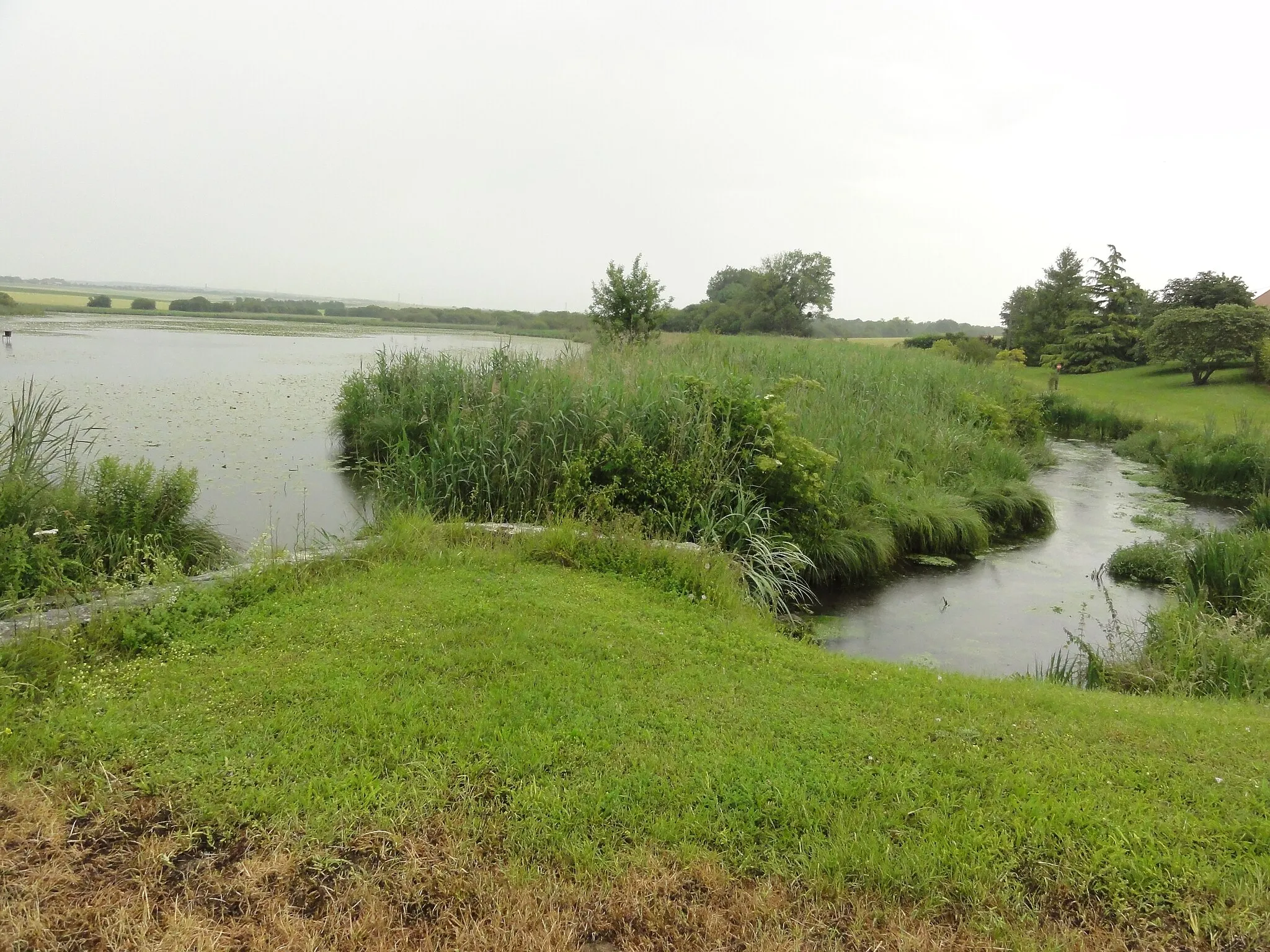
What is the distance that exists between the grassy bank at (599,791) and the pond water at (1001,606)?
5.16 ft

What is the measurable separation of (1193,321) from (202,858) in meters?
27.9

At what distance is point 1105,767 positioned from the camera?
2850 millimetres

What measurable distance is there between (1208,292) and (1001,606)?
2815 centimetres

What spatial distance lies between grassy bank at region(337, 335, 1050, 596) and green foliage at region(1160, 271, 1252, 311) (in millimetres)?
22244

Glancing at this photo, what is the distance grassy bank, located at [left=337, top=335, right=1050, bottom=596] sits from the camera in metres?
6.47

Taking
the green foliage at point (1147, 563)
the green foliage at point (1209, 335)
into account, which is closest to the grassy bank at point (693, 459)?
the green foliage at point (1147, 563)

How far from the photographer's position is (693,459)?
6555mm

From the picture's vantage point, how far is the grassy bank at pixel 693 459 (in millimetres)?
6469

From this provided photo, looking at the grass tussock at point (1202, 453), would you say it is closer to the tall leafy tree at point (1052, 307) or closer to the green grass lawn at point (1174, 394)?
the green grass lawn at point (1174, 394)

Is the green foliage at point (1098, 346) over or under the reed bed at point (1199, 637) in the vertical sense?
over

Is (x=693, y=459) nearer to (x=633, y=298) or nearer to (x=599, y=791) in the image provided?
(x=599, y=791)

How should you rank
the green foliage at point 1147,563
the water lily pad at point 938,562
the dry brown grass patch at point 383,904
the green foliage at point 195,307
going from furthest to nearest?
the green foliage at point 195,307 < the water lily pad at point 938,562 < the green foliage at point 1147,563 < the dry brown grass patch at point 383,904

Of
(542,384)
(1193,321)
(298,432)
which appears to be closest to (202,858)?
(542,384)

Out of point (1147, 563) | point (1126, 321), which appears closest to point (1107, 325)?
point (1126, 321)
